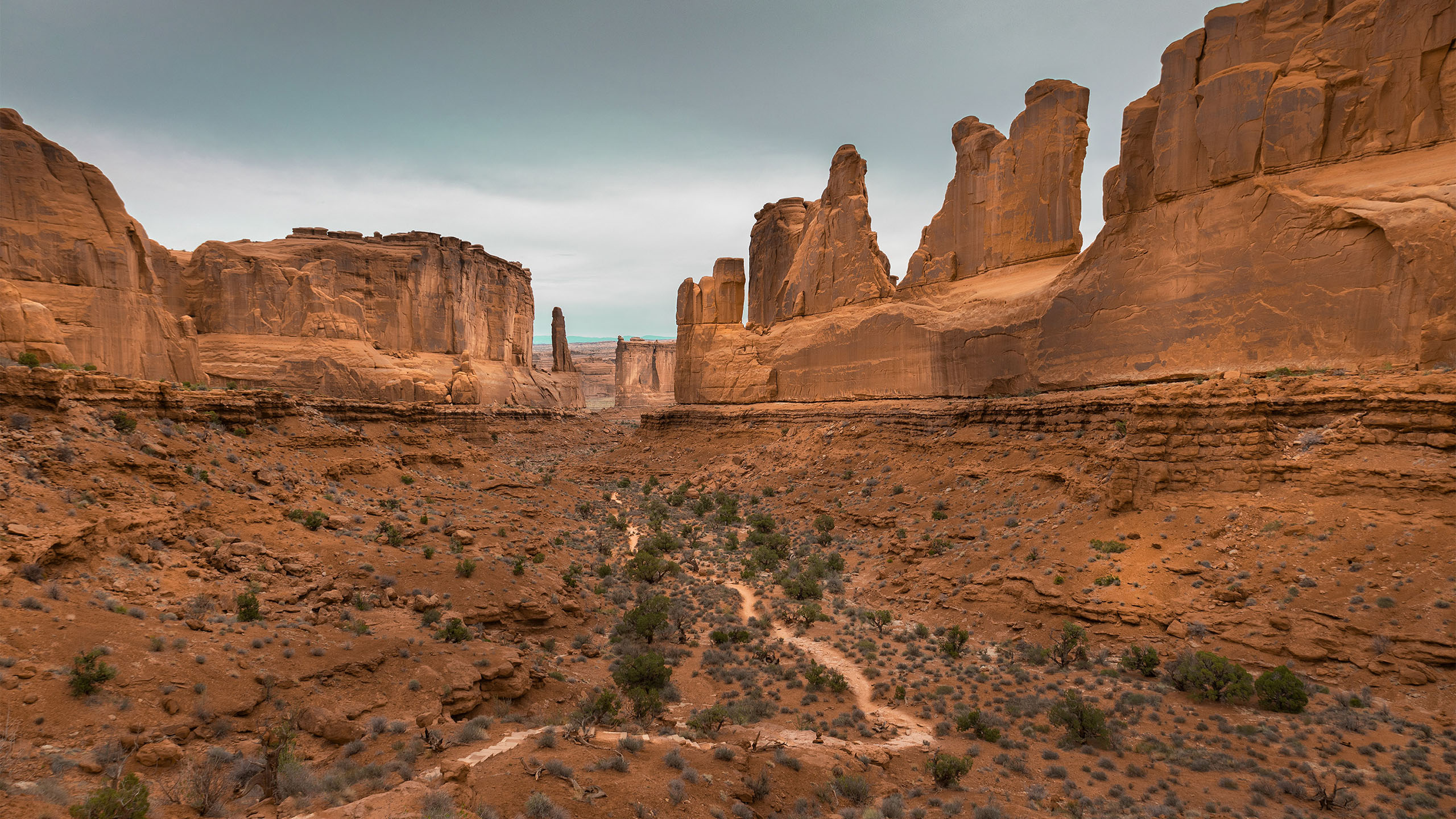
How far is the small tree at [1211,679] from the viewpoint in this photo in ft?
35.4

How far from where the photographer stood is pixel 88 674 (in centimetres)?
749

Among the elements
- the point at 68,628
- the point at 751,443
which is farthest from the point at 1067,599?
the point at 751,443

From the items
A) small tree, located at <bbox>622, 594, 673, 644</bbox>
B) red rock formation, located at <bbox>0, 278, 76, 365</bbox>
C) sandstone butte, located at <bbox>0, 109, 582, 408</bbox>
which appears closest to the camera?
red rock formation, located at <bbox>0, 278, 76, 365</bbox>

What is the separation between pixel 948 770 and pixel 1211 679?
5.84 m

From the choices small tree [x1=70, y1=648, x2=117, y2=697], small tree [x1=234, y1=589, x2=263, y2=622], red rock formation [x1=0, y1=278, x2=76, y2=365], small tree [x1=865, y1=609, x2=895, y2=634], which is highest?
red rock formation [x1=0, y1=278, x2=76, y2=365]

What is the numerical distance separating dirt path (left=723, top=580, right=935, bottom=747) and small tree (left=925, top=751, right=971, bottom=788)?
1351 millimetres

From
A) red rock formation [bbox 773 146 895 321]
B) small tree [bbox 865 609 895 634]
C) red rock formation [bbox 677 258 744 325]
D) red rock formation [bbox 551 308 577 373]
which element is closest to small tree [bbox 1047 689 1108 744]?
small tree [bbox 865 609 895 634]

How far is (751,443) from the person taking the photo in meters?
35.2

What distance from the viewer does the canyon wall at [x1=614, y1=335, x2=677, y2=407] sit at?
324 ft

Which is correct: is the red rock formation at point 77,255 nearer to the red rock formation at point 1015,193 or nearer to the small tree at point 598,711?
the small tree at point 598,711

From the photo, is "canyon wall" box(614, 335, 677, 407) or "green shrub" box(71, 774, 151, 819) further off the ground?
"canyon wall" box(614, 335, 677, 407)

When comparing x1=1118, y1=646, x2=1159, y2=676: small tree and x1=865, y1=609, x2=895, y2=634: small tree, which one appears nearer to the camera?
x1=1118, y1=646, x2=1159, y2=676: small tree

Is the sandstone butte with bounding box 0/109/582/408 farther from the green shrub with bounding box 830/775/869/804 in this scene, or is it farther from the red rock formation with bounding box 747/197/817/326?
the red rock formation with bounding box 747/197/817/326

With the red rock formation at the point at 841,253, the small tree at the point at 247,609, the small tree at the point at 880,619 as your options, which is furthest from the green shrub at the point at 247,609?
the red rock formation at the point at 841,253
